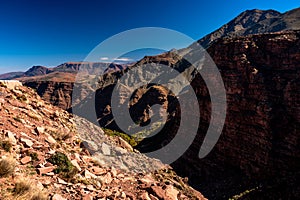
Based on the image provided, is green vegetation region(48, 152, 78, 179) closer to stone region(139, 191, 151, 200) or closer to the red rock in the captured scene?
the red rock

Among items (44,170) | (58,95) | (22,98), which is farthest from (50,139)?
(58,95)

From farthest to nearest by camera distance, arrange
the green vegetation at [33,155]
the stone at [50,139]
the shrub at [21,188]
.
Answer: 1. the stone at [50,139]
2. the green vegetation at [33,155]
3. the shrub at [21,188]

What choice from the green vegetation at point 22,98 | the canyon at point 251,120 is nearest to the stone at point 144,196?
the green vegetation at point 22,98

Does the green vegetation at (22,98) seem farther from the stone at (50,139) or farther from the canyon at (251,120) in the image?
the canyon at (251,120)

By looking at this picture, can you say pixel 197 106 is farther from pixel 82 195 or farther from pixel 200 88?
pixel 82 195

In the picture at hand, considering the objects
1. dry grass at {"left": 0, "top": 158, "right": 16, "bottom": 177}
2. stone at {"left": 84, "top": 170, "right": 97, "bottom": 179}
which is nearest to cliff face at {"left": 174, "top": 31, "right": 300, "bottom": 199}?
stone at {"left": 84, "top": 170, "right": 97, "bottom": 179}

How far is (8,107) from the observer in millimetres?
14438

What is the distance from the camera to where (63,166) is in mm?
10227

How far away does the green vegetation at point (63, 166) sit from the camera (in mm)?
9781

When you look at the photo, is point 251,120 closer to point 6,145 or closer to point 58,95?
point 6,145

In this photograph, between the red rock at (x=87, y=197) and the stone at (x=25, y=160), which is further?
the stone at (x=25, y=160)

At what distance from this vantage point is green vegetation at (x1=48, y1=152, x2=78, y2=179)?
9781mm

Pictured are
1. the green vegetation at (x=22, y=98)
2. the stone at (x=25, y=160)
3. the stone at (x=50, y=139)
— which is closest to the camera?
the stone at (x=25, y=160)

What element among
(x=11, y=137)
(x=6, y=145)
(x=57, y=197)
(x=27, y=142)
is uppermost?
(x=11, y=137)
